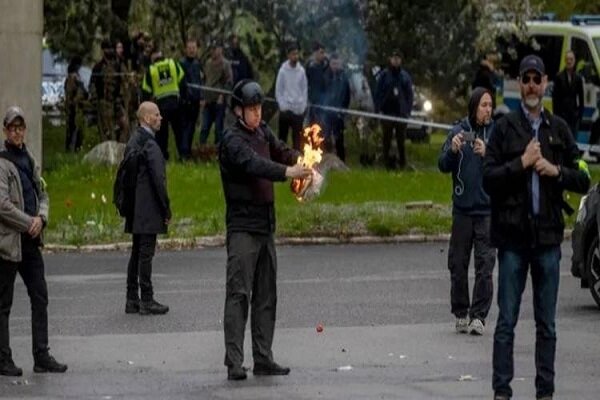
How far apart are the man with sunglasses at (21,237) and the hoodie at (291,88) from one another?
16.8 meters

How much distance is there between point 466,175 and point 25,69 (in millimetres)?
9469

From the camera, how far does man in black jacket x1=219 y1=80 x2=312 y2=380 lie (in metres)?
13.7

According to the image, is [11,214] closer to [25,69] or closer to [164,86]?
[25,69]

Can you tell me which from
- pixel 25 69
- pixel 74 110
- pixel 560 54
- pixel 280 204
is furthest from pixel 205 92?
pixel 25 69

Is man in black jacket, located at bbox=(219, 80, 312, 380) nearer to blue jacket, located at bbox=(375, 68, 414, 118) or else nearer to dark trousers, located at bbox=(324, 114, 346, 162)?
blue jacket, located at bbox=(375, 68, 414, 118)

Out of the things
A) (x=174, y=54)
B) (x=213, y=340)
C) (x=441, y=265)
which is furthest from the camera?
(x=174, y=54)

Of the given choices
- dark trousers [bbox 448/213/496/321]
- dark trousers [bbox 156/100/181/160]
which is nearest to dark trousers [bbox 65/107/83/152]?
dark trousers [bbox 156/100/181/160]

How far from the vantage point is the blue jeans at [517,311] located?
12.0 metres

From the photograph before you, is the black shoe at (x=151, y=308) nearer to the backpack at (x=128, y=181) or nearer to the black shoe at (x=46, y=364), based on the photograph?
the backpack at (x=128, y=181)

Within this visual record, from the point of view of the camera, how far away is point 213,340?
51.4ft

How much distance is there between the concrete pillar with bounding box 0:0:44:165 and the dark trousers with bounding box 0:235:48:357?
9.85 meters

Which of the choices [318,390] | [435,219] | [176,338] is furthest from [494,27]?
[318,390]

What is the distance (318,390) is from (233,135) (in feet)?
5.88

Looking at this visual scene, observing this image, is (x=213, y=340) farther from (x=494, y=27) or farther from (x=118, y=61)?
(x=494, y=27)
